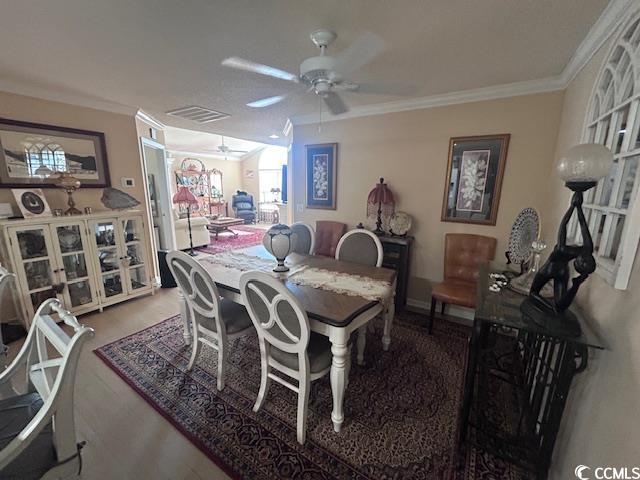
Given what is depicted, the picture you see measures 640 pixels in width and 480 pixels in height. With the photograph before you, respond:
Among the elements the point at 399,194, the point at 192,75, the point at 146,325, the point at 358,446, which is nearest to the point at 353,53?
the point at 192,75

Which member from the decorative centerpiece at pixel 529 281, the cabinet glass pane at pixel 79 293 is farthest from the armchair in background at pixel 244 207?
the decorative centerpiece at pixel 529 281

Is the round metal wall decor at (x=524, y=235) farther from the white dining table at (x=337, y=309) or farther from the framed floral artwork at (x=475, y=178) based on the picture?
the white dining table at (x=337, y=309)

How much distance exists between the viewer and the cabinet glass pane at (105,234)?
9.45 feet

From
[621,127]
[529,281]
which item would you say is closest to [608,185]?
[621,127]

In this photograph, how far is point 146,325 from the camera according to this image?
8.93 feet

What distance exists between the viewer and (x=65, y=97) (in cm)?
268

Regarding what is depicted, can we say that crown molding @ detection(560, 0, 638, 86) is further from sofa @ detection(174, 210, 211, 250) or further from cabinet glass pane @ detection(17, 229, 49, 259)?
sofa @ detection(174, 210, 211, 250)

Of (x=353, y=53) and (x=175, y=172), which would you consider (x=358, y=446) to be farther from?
(x=175, y=172)

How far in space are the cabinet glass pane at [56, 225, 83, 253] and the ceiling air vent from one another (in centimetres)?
172

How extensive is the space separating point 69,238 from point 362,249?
2.97 m

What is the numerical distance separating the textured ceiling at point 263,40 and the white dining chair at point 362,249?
1.33 meters

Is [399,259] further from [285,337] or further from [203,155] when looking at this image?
[203,155]

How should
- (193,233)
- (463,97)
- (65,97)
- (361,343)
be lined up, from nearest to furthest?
(361,343) < (463,97) < (65,97) < (193,233)

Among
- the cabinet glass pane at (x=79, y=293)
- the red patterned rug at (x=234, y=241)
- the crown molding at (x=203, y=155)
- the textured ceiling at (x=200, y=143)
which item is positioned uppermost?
the textured ceiling at (x=200, y=143)
